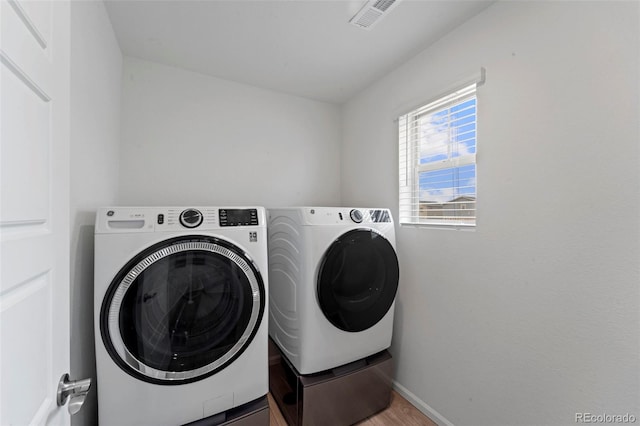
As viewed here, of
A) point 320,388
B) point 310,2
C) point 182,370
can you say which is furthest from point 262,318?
point 310,2

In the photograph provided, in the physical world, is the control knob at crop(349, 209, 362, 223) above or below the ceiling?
below

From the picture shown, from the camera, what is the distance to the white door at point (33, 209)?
42cm

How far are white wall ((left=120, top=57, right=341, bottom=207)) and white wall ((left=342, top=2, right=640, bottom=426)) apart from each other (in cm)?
112

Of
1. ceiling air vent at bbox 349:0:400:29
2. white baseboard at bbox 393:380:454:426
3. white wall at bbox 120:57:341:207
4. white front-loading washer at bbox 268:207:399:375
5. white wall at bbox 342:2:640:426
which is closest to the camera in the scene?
white wall at bbox 342:2:640:426

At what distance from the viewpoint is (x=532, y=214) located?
122cm

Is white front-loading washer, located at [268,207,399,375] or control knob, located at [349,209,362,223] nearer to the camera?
white front-loading washer, located at [268,207,399,375]

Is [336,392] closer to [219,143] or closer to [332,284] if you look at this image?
[332,284]

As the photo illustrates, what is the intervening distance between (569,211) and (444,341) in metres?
0.97

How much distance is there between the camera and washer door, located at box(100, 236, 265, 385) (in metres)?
1.08

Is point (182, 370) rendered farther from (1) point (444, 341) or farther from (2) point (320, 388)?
(1) point (444, 341)

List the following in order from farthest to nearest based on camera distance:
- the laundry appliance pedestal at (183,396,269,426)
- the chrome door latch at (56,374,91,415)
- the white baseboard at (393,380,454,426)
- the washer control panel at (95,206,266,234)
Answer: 1. the white baseboard at (393,380,454,426)
2. the laundry appliance pedestal at (183,396,269,426)
3. the washer control panel at (95,206,266,234)
4. the chrome door latch at (56,374,91,415)

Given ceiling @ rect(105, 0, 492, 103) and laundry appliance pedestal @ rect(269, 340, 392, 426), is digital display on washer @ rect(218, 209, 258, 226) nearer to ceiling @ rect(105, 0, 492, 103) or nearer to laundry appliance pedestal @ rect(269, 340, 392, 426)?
laundry appliance pedestal @ rect(269, 340, 392, 426)

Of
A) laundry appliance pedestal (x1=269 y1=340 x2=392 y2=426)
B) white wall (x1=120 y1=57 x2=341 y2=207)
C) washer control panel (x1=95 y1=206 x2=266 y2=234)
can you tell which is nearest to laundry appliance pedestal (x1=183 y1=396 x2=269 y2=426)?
laundry appliance pedestal (x1=269 y1=340 x2=392 y2=426)

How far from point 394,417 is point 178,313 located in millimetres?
1474
